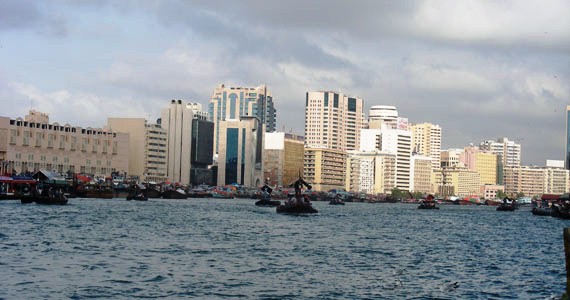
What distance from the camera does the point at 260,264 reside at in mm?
53469

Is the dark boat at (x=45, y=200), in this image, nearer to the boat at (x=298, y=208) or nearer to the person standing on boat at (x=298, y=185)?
the boat at (x=298, y=208)

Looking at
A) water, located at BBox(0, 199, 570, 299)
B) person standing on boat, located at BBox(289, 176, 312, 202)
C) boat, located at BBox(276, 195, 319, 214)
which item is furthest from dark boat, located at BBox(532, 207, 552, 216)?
water, located at BBox(0, 199, 570, 299)

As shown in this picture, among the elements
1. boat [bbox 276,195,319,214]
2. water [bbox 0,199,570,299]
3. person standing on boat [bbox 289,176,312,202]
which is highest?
person standing on boat [bbox 289,176,312,202]

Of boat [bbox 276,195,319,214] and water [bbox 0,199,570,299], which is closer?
water [bbox 0,199,570,299]

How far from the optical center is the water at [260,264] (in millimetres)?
42812

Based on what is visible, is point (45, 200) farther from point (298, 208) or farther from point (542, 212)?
point (542, 212)

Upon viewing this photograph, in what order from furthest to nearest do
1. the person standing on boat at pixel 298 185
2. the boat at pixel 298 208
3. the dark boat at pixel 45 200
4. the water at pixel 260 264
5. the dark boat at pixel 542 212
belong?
the dark boat at pixel 542 212, the dark boat at pixel 45 200, the boat at pixel 298 208, the person standing on boat at pixel 298 185, the water at pixel 260 264

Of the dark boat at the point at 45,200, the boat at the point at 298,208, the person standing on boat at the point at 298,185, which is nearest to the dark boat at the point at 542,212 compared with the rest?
the boat at the point at 298,208

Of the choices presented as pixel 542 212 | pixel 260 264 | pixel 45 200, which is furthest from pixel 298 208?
pixel 542 212

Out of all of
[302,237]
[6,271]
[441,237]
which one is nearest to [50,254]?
[6,271]

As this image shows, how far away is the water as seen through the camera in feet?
140

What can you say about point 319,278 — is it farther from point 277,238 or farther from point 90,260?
point 277,238

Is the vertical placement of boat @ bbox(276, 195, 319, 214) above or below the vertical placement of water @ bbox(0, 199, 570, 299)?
above

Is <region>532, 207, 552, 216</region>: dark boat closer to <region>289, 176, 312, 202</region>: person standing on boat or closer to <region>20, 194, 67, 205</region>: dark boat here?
<region>289, 176, 312, 202</region>: person standing on boat
